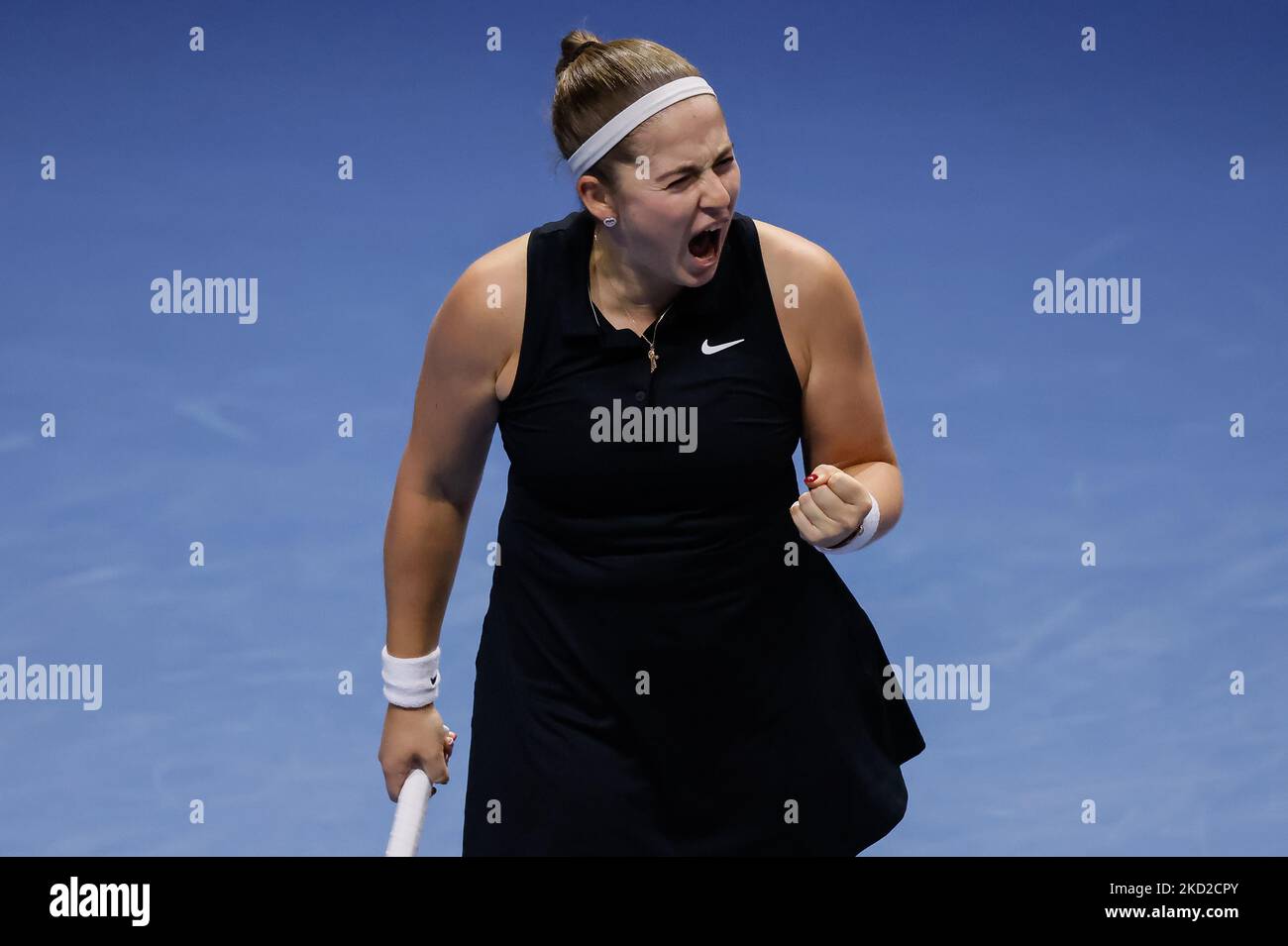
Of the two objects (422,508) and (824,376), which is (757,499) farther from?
(422,508)

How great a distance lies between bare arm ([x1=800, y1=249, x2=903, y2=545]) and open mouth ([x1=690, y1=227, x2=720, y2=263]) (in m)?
0.13

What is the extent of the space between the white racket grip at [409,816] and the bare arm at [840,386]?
2.07 ft

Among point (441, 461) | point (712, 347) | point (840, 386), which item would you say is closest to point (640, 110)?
point (712, 347)

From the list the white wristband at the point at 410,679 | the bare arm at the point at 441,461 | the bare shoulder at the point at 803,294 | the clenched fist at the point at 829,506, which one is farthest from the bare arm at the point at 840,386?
the white wristband at the point at 410,679

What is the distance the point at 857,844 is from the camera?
2.17 metres

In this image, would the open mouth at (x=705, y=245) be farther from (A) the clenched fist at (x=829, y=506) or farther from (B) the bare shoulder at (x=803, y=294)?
(A) the clenched fist at (x=829, y=506)

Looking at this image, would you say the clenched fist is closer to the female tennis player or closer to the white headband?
the female tennis player

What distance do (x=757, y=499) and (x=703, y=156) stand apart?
41cm

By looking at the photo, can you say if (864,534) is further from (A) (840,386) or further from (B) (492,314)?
→ (B) (492,314)

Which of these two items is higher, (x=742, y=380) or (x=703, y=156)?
(x=703, y=156)

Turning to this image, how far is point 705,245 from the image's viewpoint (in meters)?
2.01

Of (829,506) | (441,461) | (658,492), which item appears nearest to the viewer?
(829,506)

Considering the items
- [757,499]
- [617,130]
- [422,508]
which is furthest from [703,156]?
[422,508]

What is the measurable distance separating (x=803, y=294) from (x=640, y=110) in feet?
0.96
